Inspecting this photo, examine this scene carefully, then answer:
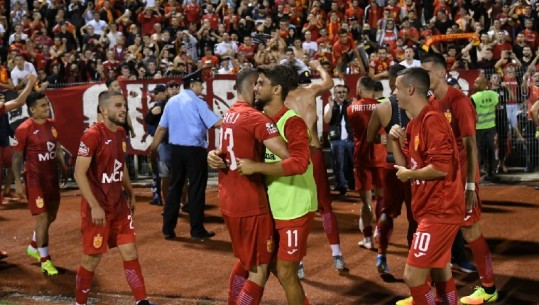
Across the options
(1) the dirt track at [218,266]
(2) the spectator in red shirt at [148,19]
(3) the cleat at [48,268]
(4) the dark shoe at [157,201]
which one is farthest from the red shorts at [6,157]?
(2) the spectator in red shirt at [148,19]

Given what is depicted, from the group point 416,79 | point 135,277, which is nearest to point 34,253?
point 135,277

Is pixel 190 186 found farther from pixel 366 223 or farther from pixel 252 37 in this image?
pixel 252 37

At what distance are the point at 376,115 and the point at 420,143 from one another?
7.20ft

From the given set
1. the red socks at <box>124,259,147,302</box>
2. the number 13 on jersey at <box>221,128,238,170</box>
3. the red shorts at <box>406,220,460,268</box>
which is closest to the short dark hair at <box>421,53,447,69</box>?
the red shorts at <box>406,220,460,268</box>

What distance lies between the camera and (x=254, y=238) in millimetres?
6461

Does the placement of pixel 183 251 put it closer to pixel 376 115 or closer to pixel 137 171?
pixel 376 115

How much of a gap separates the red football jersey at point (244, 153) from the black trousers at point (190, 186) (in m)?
5.06

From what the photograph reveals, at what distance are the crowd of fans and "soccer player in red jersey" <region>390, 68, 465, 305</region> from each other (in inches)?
374

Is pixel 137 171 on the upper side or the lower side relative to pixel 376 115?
lower

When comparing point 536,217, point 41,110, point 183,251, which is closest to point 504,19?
point 536,217

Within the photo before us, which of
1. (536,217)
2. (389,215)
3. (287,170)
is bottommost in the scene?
(536,217)

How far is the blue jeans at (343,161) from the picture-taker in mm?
15023

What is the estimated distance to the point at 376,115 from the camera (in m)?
8.53

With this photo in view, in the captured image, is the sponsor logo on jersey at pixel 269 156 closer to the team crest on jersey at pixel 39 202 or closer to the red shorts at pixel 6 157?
the team crest on jersey at pixel 39 202
